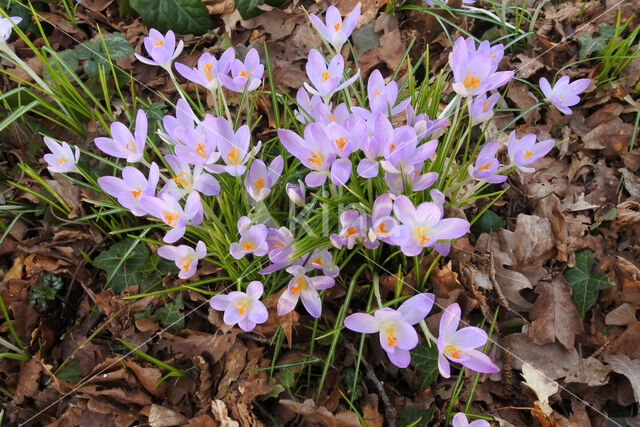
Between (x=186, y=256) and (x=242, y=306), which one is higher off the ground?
(x=186, y=256)

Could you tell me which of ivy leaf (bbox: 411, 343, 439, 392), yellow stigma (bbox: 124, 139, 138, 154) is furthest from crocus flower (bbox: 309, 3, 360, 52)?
ivy leaf (bbox: 411, 343, 439, 392)

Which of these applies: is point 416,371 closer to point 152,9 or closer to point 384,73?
point 384,73

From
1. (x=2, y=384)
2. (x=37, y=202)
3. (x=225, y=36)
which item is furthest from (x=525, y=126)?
(x=2, y=384)

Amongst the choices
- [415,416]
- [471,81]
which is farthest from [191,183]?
[415,416]

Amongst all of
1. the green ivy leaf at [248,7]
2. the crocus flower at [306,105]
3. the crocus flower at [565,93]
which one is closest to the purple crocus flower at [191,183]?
the crocus flower at [306,105]

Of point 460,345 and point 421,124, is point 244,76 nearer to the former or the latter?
point 421,124

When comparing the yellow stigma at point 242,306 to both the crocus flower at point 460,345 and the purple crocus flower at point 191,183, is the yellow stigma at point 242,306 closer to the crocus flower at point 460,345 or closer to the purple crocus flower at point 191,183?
the purple crocus flower at point 191,183
